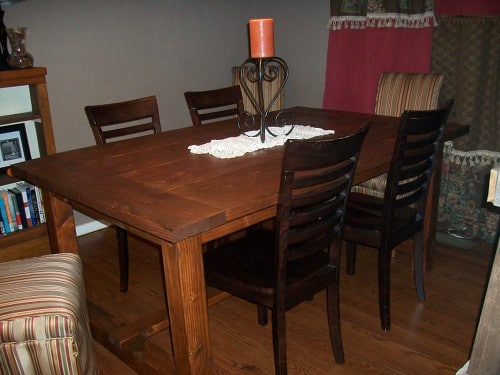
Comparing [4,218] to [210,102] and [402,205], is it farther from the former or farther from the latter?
[402,205]

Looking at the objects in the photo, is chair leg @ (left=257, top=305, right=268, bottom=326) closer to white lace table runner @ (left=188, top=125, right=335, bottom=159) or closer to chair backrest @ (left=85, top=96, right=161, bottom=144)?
white lace table runner @ (left=188, top=125, right=335, bottom=159)

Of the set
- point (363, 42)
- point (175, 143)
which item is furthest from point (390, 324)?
point (363, 42)

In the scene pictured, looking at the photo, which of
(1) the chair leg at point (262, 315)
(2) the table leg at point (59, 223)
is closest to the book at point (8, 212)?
(2) the table leg at point (59, 223)

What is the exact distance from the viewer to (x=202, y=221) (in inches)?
49.3

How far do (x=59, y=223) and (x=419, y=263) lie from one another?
5.16 feet

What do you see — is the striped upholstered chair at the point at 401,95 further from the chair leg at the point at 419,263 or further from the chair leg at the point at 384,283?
the chair leg at the point at 384,283

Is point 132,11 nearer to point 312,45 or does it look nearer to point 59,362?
point 312,45

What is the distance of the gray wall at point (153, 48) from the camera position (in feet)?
9.18

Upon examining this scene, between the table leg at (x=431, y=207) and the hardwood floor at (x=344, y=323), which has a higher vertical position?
the table leg at (x=431, y=207)

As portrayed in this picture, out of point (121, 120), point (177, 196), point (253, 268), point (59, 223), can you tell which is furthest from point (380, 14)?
point (59, 223)

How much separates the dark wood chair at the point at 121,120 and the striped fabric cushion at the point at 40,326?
2.51 feet

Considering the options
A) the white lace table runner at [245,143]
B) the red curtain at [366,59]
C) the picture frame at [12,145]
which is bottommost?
the picture frame at [12,145]

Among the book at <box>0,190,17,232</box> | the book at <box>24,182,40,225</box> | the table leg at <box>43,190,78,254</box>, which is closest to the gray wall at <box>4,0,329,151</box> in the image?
the book at <box>24,182,40,225</box>

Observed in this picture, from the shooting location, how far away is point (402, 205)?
1.97 meters
